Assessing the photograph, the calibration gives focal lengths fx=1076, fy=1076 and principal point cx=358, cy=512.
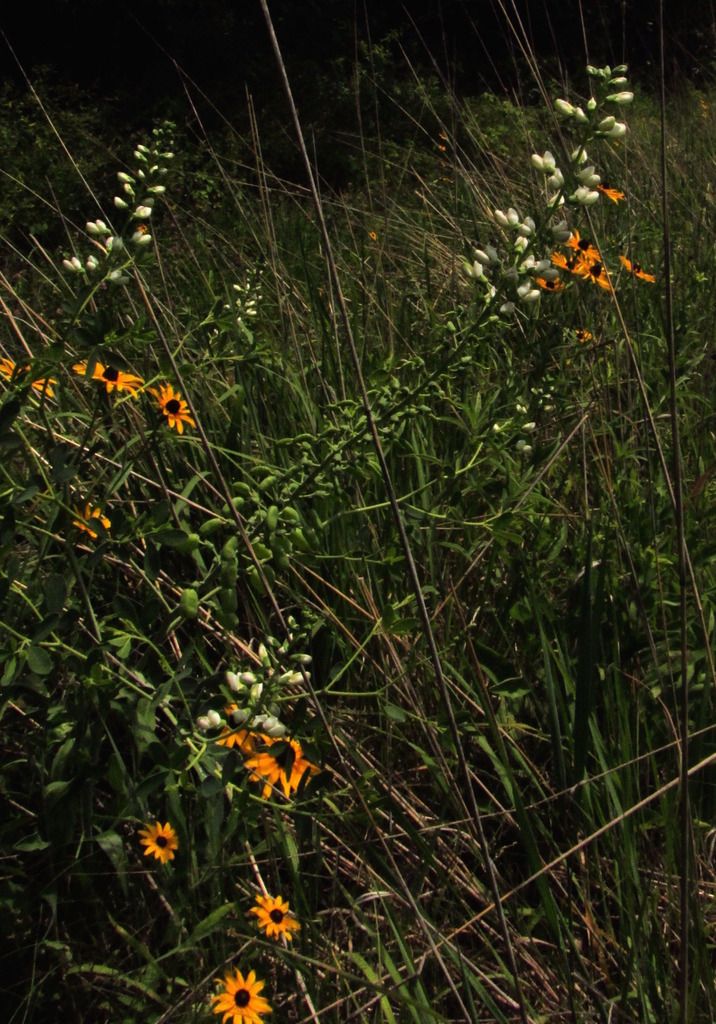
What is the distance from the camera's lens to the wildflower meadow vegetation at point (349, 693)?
1011 millimetres

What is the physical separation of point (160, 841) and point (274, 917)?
13cm

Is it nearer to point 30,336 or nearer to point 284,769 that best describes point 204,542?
point 284,769

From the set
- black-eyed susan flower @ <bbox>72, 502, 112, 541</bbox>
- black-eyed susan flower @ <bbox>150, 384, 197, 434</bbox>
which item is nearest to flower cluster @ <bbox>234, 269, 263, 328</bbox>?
black-eyed susan flower @ <bbox>150, 384, 197, 434</bbox>

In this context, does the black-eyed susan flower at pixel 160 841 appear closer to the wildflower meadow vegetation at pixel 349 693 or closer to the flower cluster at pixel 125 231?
the wildflower meadow vegetation at pixel 349 693

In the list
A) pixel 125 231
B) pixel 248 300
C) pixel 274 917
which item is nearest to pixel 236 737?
pixel 274 917

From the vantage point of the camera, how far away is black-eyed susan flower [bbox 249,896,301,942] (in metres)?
1.02

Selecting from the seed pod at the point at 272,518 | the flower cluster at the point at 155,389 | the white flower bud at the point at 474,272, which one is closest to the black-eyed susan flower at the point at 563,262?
the white flower bud at the point at 474,272

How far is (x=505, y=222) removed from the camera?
127 cm

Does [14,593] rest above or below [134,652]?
above

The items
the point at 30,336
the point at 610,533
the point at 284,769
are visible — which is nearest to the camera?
the point at 284,769

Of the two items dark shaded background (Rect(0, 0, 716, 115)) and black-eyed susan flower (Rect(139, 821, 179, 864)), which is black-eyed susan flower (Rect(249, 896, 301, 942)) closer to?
black-eyed susan flower (Rect(139, 821, 179, 864))

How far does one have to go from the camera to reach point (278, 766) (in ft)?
3.39

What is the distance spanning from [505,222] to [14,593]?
0.70m

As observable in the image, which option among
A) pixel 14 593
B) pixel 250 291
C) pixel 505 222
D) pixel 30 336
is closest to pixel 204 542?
pixel 14 593
